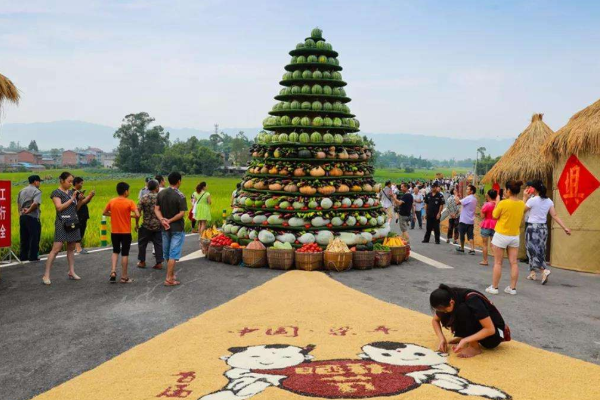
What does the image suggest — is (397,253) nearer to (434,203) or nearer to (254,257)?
(254,257)

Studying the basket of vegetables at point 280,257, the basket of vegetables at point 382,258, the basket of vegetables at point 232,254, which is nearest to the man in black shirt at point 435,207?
the basket of vegetables at point 382,258

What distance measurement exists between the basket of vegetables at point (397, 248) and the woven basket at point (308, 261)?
1984mm

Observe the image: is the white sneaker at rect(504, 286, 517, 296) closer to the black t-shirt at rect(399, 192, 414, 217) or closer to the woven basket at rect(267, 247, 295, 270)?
the woven basket at rect(267, 247, 295, 270)

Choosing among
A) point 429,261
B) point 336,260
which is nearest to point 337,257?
point 336,260

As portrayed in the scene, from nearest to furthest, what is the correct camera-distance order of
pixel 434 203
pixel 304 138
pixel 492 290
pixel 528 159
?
pixel 492 290 → pixel 304 138 → pixel 528 159 → pixel 434 203

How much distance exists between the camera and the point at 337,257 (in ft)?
34.7

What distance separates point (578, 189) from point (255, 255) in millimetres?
7525

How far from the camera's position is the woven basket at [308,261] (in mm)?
10492

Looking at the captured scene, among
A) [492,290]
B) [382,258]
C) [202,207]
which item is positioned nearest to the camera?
[492,290]

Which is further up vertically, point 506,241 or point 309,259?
point 506,241

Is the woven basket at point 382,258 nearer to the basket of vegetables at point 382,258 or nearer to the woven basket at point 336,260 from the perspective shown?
the basket of vegetables at point 382,258

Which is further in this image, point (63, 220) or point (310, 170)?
point (310, 170)

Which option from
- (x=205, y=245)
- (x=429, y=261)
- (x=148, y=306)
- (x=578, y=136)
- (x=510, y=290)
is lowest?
(x=148, y=306)

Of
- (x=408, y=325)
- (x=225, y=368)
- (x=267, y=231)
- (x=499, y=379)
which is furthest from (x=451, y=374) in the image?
(x=267, y=231)
